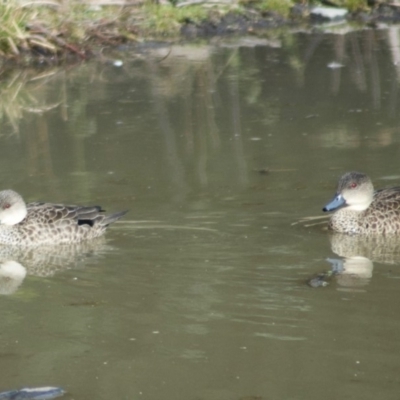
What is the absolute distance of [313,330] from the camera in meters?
6.88

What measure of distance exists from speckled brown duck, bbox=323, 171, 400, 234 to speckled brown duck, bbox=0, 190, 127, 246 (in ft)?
5.29

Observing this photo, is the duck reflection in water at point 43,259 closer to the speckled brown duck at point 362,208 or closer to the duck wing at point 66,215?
the duck wing at point 66,215

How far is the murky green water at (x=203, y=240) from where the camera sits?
20.9 ft

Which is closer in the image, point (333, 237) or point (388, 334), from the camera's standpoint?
point (388, 334)

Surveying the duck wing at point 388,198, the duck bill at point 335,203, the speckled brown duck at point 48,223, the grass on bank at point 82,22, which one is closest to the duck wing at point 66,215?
the speckled brown duck at point 48,223

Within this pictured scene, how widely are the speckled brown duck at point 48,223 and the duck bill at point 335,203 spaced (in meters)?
1.52

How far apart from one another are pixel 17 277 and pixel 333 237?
7.77 ft

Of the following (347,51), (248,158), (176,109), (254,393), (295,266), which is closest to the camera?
(254,393)

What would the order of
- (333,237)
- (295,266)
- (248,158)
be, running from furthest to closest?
(248,158), (333,237), (295,266)

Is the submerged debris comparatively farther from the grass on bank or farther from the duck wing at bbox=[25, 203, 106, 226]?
the grass on bank

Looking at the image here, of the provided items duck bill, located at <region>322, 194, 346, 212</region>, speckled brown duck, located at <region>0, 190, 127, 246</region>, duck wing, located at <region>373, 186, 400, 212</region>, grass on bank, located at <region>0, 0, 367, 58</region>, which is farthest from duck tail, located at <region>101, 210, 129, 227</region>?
grass on bank, located at <region>0, 0, 367, 58</region>

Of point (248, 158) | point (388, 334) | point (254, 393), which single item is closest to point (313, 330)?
point (388, 334)

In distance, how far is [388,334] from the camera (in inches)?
267

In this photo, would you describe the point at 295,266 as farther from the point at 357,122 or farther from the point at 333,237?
the point at 357,122
